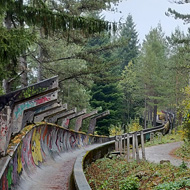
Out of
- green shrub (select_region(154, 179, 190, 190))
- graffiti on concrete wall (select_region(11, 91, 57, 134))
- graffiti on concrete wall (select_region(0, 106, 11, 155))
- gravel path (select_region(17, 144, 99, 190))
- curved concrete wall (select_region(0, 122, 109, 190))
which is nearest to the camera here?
curved concrete wall (select_region(0, 122, 109, 190))

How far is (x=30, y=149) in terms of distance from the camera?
26.7 feet

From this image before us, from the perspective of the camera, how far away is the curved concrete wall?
17.4ft

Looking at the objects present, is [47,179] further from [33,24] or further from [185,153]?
[185,153]

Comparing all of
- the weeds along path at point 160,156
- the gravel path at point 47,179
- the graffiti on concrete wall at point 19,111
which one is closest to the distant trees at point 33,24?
the graffiti on concrete wall at point 19,111

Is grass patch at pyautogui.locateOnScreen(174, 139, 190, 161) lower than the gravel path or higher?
lower

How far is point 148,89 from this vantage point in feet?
171

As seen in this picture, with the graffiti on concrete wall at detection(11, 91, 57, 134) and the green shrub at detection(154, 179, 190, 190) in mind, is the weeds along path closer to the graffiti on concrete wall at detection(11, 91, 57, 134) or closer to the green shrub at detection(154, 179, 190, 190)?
the green shrub at detection(154, 179, 190, 190)

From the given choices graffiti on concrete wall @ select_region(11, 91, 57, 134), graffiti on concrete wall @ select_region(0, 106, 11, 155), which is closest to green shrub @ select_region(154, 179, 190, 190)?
graffiti on concrete wall @ select_region(0, 106, 11, 155)

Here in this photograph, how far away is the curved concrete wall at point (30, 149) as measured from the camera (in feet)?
17.4

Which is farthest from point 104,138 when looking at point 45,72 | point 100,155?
point 100,155

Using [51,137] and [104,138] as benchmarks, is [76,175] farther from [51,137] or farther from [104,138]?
[104,138]

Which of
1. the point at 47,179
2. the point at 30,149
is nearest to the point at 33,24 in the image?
the point at 30,149

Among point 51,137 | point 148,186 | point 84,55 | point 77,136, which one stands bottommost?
point 77,136

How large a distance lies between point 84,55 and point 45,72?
326 inches
